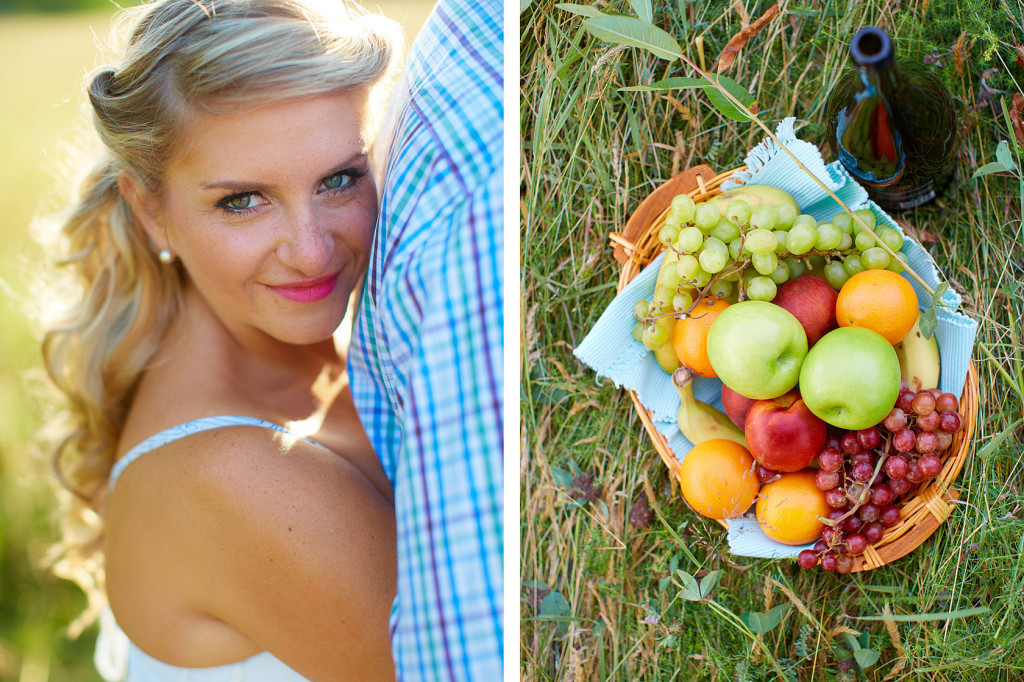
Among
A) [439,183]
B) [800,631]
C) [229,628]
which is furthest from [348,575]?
[800,631]

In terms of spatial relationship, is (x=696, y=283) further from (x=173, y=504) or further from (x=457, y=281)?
(x=173, y=504)

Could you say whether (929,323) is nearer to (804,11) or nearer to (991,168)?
(991,168)

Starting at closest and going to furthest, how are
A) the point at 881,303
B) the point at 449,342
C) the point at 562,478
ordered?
the point at 449,342 → the point at 881,303 → the point at 562,478

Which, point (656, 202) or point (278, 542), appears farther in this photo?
point (656, 202)

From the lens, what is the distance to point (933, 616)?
104 cm

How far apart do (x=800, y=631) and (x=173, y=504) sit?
1.03 m

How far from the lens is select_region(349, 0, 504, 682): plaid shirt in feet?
2.64

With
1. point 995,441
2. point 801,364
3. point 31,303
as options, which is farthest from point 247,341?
point 995,441

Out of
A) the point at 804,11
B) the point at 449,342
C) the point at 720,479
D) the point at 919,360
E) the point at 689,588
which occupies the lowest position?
the point at 689,588

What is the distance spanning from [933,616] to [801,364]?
0.49 meters

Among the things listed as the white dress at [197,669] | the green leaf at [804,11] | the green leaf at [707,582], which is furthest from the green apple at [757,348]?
the white dress at [197,669]

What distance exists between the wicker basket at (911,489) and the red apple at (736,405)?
11cm

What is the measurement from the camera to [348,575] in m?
0.87

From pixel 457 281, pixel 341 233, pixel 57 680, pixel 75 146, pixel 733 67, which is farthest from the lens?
pixel 57 680
